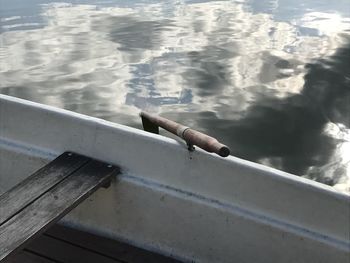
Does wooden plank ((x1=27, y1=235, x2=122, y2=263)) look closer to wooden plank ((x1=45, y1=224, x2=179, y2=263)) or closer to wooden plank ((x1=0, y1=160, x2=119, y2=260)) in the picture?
wooden plank ((x1=45, y1=224, x2=179, y2=263))

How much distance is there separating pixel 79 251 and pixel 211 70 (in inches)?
182

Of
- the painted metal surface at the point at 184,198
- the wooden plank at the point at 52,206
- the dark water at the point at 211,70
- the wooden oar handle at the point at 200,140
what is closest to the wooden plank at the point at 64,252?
the painted metal surface at the point at 184,198

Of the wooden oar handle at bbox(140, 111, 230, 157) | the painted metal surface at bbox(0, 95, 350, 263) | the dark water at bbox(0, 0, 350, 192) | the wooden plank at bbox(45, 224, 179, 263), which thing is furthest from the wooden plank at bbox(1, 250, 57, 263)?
the dark water at bbox(0, 0, 350, 192)

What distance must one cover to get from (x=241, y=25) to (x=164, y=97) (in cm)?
397

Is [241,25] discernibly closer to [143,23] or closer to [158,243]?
[143,23]

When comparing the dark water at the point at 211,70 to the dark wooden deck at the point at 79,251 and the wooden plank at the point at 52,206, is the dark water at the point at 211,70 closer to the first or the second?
the dark wooden deck at the point at 79,251

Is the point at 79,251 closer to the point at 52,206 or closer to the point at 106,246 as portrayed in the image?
the point at 106,246

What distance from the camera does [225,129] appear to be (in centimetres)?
502

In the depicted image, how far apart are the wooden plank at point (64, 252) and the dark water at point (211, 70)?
87.8 inches

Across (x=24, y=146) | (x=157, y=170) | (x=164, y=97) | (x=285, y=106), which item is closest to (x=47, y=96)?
(x=164, y=97)

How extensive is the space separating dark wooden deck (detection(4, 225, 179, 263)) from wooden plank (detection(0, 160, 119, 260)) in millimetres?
303

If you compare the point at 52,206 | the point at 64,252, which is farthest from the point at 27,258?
the point at 52,206

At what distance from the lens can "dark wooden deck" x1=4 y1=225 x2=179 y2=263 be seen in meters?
2.39

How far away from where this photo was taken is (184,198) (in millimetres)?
2363
